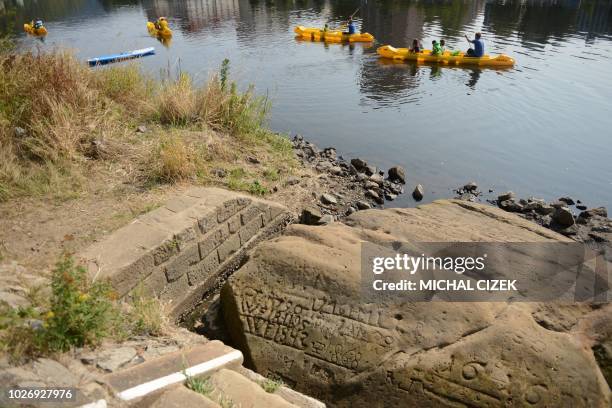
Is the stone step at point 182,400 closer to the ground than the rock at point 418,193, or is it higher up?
A: higher up

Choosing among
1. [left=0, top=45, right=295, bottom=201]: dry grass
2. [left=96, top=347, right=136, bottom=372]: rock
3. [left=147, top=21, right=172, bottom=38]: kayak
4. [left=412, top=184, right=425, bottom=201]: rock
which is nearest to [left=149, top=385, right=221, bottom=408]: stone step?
[left=96, top=347, right=136, bottom=372]: rock

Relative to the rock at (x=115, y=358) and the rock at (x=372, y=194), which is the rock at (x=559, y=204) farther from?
the rock at (x=115, y=358)

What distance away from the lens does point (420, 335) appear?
13.3ft

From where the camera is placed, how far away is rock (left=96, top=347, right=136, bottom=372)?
3.11 m

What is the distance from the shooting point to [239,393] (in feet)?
10.2

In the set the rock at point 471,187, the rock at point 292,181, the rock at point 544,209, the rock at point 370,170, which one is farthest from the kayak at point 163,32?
the rock at point 544,209

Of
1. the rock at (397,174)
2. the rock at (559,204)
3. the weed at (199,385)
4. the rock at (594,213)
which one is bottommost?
the rock at (594,213)

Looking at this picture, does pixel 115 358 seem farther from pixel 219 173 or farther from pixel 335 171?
pixel 335 171

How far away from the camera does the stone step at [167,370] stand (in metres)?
2.88

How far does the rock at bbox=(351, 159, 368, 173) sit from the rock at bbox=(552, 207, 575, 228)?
3.72 m

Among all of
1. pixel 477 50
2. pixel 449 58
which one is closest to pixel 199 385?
pixel 449 58

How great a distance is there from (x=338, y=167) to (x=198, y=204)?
440 cm

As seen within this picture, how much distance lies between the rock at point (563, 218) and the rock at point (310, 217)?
435 cm

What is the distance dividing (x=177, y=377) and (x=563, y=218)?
761 cm
